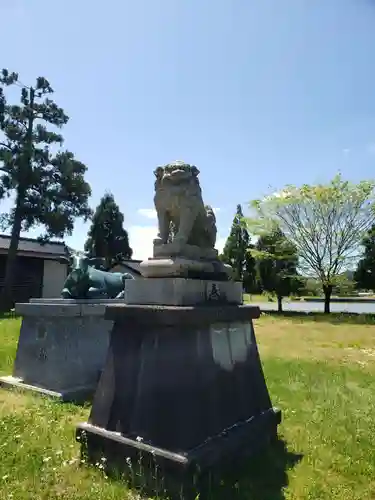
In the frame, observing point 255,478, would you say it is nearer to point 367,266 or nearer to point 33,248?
point 367,266

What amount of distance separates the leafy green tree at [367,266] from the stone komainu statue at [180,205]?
19897 millimetres

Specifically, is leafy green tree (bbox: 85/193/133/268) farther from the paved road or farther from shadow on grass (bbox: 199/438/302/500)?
shadow on grass (bbox: 199/438/302/500)

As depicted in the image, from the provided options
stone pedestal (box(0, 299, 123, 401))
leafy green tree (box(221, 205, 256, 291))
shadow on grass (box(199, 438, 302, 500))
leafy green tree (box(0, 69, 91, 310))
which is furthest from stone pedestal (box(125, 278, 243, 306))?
leafy green tree (box(221, 205, 256, 291))

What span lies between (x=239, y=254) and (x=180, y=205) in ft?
96.6

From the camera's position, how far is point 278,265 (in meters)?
23.8

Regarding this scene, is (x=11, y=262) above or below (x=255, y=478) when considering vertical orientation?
above

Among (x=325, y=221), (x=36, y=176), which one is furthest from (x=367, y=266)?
(x=36, y=176)

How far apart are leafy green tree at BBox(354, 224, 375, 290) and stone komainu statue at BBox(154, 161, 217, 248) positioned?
65.3 feet

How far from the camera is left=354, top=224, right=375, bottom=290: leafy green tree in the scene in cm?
2162

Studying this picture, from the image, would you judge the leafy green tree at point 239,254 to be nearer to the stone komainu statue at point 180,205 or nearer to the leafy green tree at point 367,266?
the leafy green tree at point 367,266

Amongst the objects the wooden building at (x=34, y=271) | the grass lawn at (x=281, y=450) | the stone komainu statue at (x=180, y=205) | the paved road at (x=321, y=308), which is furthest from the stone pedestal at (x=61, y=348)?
the paved road at (x=321, y=308)

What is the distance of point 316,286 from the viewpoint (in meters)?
24.0

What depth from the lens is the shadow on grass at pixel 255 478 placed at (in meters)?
2.89

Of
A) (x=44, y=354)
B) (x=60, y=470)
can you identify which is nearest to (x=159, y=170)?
(x=60, y=470)
